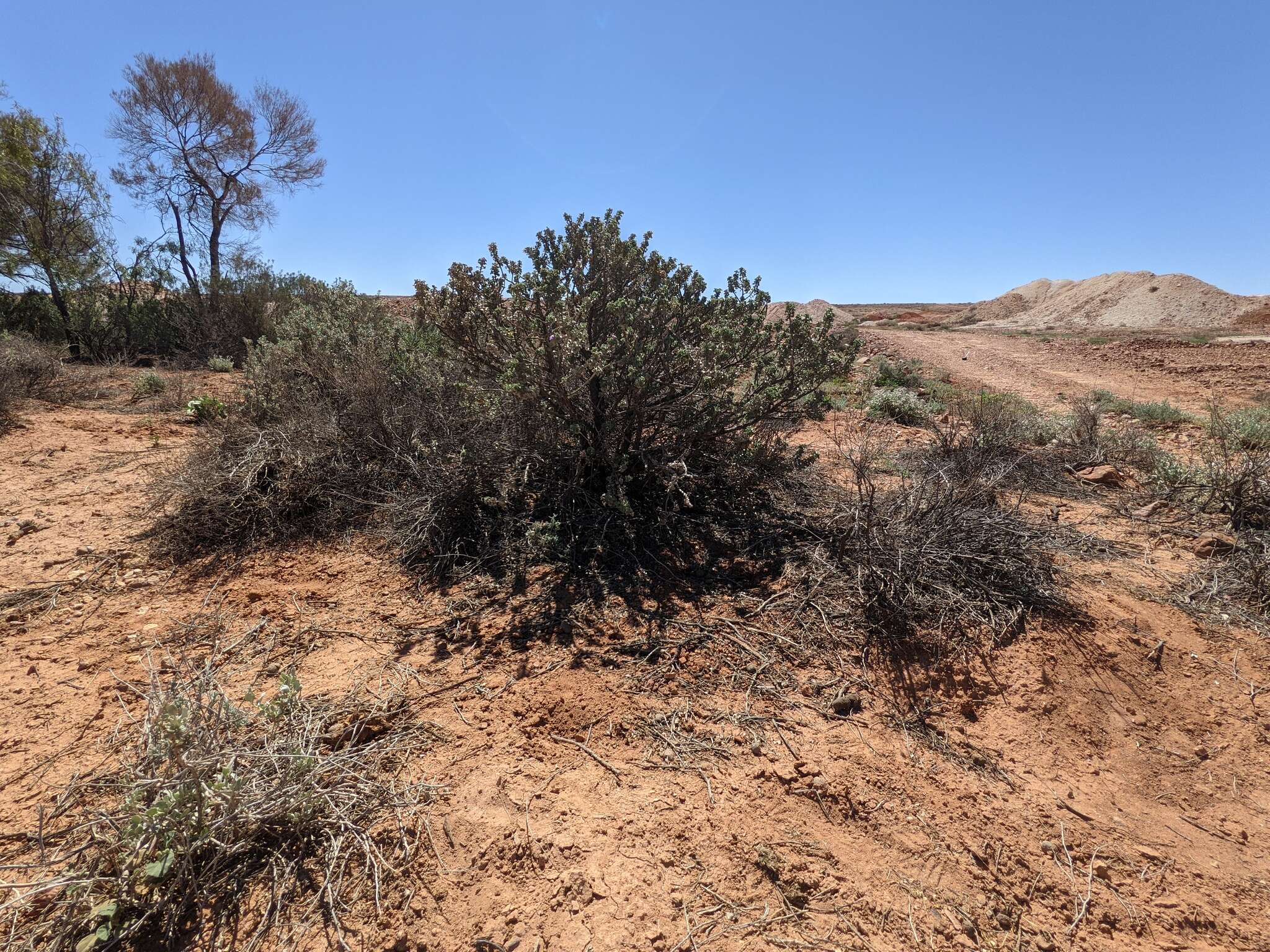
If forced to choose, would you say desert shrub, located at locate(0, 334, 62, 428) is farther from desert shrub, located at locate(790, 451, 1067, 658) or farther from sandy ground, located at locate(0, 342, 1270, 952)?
desert shrub, located at locate(790, 451, 1067, 658)

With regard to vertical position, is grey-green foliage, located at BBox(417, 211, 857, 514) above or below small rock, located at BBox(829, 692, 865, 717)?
above

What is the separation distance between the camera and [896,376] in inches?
364

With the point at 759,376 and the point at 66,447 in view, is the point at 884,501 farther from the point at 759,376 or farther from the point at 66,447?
the point at 66,447

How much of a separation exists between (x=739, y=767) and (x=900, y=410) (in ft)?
19.5

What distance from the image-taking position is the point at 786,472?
4320mm

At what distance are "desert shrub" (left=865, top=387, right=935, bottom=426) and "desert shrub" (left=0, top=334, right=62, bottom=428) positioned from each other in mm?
9360

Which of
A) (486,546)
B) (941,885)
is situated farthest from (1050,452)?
(486,546)

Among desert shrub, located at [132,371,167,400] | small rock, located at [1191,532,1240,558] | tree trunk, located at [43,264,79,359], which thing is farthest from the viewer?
tree trunk, located at [43,264,79,359]

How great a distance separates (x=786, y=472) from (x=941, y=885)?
2.90 m

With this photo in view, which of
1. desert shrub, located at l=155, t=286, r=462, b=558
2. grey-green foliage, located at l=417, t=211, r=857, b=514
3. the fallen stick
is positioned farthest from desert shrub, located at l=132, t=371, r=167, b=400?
the fallen stick

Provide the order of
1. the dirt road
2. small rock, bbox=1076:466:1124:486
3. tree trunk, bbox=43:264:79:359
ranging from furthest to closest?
tree trunk, bbox=43:264:79:359 → the dirt road → small rock, bbox=1076:466:1124:486

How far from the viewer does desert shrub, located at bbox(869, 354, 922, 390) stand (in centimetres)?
902

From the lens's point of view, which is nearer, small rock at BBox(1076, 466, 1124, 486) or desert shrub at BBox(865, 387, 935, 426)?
small rock at BBox(1076, 466, 1124, 486)

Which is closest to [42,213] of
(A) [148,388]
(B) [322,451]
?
(A) [148,388]
